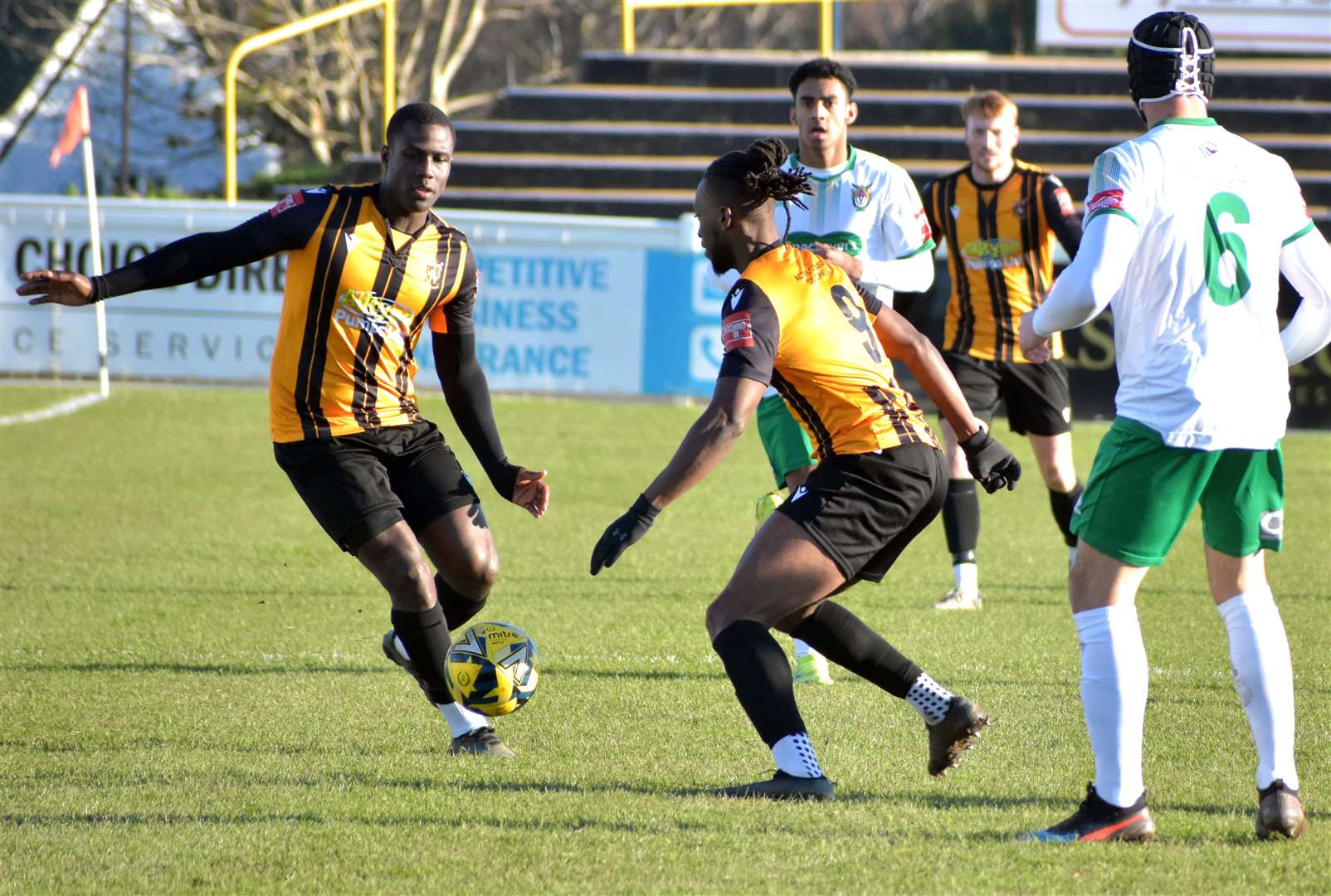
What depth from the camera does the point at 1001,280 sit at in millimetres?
8234

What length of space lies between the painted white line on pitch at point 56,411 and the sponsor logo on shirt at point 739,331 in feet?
37.4

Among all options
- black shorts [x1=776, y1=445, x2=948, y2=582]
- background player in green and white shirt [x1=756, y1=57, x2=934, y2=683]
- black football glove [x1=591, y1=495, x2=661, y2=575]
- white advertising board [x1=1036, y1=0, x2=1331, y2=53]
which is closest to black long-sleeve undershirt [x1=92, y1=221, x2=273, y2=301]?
black football glove [x1=591, y1=495, x2=661, y2=575]

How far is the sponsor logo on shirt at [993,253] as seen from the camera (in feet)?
27.1

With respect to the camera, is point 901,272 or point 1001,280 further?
point 1001,280

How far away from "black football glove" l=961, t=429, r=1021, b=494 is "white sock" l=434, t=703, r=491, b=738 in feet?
5.66

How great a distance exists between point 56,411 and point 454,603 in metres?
10.7

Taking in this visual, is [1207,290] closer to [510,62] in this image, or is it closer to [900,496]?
[900,496]

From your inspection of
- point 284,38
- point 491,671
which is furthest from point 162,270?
point 284,38

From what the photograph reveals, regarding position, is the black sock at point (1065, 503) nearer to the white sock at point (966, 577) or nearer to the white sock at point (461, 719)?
the white sock at point (966, 577)

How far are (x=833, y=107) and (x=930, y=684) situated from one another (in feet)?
8.96

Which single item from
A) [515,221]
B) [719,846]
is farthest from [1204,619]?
[515,221]

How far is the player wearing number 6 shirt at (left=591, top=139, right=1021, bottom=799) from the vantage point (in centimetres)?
441

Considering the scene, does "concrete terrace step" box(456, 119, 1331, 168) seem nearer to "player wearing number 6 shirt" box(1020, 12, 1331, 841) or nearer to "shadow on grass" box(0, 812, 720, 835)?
"player wearing number 6 shirt" box(1020, 12, 1331, 841)

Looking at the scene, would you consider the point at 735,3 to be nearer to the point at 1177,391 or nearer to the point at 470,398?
the point at 470,398
